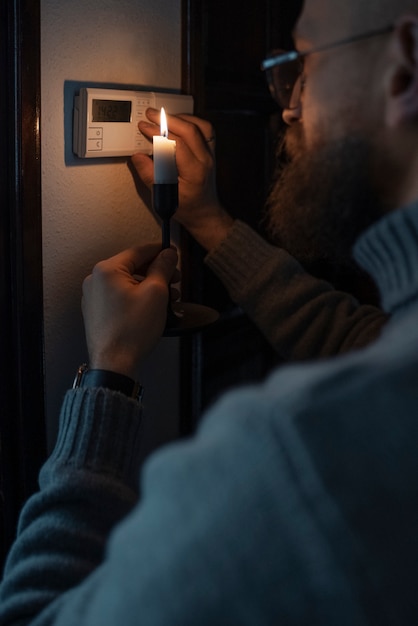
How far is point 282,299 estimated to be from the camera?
1323mm

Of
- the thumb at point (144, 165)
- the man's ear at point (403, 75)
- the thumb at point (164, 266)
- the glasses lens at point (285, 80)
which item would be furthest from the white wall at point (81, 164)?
the man's ear at point (403, 75)

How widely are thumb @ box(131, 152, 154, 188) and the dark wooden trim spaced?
218mm

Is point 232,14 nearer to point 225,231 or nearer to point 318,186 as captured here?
point 225,231

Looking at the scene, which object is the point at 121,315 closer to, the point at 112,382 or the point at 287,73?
the point at 112,382

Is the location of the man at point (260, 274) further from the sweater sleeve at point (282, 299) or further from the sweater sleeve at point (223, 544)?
the sweater sleeve at point (223, 544)

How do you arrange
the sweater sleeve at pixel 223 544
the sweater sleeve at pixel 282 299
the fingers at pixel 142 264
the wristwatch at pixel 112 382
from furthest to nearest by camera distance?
1. the sweater sleeve at pixel 282 299
2. the fingers at pixel 142 264
3. the wristwatch at pixel 112 382
4. the sweater sleeve at pixel 223 544

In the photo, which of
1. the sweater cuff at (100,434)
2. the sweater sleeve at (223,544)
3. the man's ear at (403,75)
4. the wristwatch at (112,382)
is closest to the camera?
the sweater sleeve at (223,544)

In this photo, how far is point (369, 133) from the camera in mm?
775

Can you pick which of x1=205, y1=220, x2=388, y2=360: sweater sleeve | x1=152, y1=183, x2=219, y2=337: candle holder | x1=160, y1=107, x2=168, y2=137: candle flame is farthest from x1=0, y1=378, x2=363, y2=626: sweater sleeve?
x1=205, y1=220, x2=388, y2=360: sweater sleeve

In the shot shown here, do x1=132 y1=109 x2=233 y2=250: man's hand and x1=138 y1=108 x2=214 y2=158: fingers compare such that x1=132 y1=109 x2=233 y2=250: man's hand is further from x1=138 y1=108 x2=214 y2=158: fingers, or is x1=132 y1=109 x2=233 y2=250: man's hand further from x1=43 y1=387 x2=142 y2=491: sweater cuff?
x1=43 y1=387 x2=142 y2=491: sweater cuff

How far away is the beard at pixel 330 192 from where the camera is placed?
2.59 feet

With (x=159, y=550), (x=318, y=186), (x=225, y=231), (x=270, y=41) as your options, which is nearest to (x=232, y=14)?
(x=270, y=41)

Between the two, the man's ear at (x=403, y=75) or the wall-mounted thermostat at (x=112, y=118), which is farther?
the wall-mounted thermostat at (x=112, y=118)

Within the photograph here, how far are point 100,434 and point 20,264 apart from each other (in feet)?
1.12
